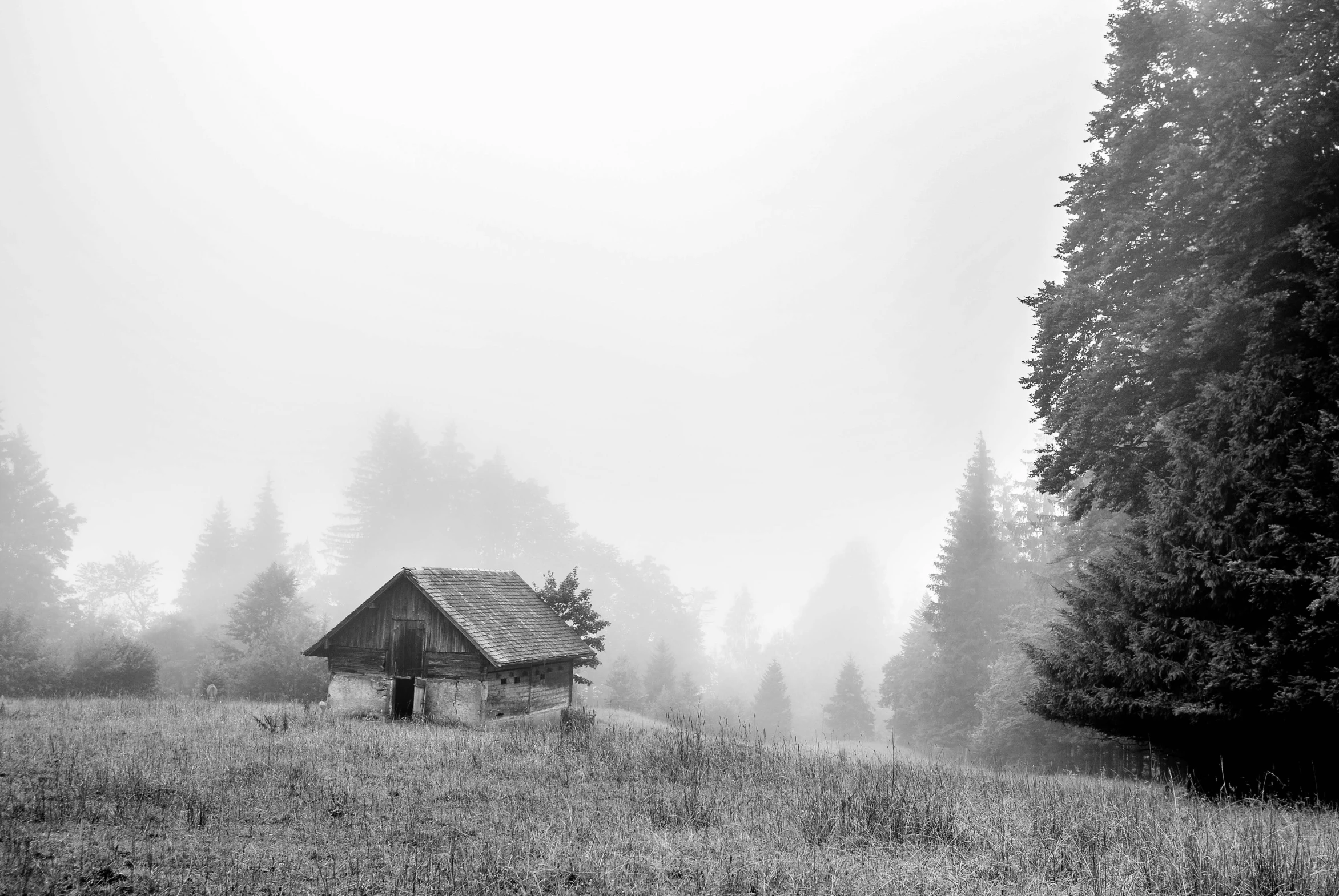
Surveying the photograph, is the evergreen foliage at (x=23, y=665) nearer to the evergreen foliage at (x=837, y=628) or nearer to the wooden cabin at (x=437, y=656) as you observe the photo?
the wooden cabin at (x=437, y=656)

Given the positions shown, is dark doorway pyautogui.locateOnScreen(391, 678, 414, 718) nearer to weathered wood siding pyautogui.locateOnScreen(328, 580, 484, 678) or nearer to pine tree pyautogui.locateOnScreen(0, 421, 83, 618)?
weathered wood siding pyautogui.locateOnScreen(328, 580, 484, 678)

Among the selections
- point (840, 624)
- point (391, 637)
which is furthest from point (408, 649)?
point (840, 624)

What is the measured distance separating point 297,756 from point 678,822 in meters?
8.85

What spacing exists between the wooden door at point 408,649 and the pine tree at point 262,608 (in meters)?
16.2

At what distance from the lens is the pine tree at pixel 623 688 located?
Answer: 4956 centimetres

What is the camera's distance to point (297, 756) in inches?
508

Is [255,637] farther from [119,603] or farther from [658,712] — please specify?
[119,603]

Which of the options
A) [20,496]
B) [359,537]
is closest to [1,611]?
[20,496]

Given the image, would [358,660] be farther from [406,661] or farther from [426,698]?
[426,698]

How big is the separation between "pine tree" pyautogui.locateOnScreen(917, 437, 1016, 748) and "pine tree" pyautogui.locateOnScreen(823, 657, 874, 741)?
532 inches

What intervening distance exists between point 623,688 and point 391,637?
2772 centimetres

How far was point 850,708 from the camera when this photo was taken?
51.3 m

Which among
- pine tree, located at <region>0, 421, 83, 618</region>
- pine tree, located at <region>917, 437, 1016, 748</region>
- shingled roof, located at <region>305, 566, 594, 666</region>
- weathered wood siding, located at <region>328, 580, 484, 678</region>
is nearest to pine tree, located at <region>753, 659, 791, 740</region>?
pine tree, located at <region>917, 437, 1016, 748</region>

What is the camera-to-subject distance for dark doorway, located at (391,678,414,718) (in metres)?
26.5
